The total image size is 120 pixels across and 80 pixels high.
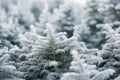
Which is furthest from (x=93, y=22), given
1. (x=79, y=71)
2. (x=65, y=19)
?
(x=79, y=71)

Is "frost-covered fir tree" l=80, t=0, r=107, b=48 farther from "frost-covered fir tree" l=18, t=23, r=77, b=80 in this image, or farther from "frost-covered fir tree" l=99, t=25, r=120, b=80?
"frost-covered fir tree" l=99, t=25, r=120, b=80

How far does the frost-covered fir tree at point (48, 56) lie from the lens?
238 inches

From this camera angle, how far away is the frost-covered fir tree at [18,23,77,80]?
605 cm

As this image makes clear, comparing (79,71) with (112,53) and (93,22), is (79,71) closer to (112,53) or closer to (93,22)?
(112,53)

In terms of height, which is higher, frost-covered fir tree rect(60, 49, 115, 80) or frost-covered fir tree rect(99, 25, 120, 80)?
frost-covered fir tree rect(99, 25, 120, 80)

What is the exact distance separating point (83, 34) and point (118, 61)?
10996mm

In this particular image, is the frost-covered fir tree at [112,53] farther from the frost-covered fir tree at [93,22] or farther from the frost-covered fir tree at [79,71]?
the frost-covered fir tree at [93,22]

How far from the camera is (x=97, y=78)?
4883mm

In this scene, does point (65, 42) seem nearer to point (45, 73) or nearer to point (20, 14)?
point (45, 73)

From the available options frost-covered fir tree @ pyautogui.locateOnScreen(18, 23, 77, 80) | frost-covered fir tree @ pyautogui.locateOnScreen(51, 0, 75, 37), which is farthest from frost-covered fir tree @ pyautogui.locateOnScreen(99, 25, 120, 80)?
frost-covered fir tree @ pyautogui.locateOnScreen(51, 0, 75, 37)

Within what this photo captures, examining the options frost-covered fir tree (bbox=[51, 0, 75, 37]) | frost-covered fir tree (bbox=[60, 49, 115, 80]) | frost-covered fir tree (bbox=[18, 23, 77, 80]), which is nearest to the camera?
frost-covered fir tree (bbox=[60, 49, 115, 80])

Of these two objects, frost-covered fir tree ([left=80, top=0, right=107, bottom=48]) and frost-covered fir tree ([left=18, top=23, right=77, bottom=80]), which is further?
frost-covered fir tree ([left=80, top=0, right=107, bottom=48])

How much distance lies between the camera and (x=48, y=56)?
20.5 feet

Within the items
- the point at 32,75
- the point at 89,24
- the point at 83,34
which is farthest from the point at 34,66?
the point at 89,24
